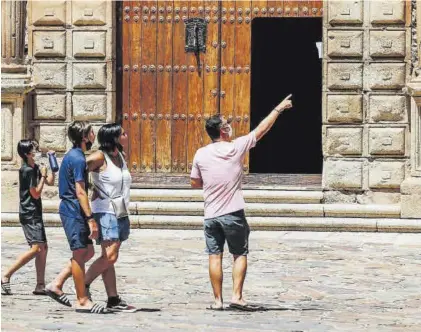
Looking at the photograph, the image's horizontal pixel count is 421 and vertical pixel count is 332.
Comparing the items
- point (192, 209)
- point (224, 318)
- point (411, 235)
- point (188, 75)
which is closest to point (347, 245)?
point (411, 235)

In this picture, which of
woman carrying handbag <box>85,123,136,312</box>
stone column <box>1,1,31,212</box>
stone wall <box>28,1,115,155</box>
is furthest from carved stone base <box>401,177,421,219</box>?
woman carrying handbag <box>85,123,136,312</box>

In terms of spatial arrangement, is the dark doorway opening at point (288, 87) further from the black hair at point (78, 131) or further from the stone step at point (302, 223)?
the black hair at point (78, 131)

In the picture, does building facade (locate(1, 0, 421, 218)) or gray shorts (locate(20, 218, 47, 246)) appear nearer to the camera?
gray shorts (locate(20, 218, 47, 246))

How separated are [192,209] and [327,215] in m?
1.59

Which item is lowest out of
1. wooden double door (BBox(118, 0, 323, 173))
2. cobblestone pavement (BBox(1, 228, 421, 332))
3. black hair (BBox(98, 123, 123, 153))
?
cobblestone pavement (BBox(1, 228, 421, 332))

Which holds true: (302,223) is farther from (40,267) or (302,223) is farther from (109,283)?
(109,283)

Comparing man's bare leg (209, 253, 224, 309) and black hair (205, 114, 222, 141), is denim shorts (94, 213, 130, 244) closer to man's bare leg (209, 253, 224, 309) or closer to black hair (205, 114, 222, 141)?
man's bare leg (209, 253, 224, 309)

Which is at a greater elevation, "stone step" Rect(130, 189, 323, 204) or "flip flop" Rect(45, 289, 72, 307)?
"stone step" Rect(130, 189, 323, 204)

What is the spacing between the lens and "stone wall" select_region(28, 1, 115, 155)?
720 inches

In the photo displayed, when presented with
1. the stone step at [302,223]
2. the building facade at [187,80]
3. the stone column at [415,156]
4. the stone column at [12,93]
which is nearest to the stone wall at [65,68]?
the building facade at [187,80]

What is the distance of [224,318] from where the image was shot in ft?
36.4

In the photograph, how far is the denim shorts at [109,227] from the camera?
37.5 feet

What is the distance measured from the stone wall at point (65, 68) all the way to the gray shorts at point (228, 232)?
6.88m

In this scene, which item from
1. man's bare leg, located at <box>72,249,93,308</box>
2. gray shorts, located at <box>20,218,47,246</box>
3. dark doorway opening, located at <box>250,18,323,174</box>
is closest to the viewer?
man's bare leg, located at <box>72,249,93,308</box>
